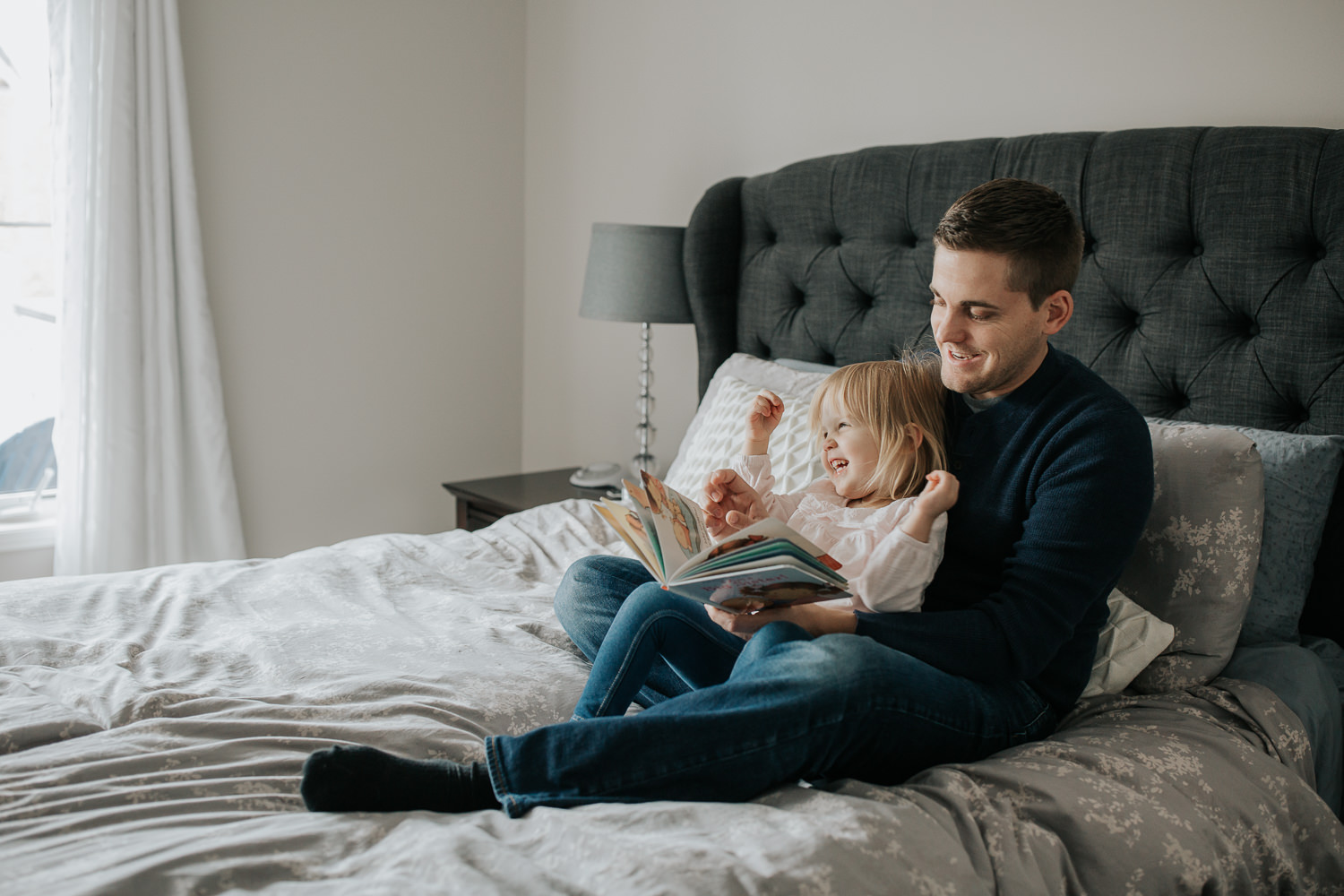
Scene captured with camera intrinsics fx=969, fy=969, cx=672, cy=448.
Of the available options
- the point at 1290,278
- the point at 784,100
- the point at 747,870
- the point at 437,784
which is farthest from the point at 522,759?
the point at 784,100

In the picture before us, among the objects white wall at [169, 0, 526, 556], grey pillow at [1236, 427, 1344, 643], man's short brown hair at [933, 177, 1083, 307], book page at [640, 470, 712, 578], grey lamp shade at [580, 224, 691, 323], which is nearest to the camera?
A: book page at [640, 470, 712, 578]

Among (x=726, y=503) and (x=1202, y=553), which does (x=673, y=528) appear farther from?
(x=1202, y=553)

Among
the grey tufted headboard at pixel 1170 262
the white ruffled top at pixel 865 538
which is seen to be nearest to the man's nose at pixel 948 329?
the white ruffled top at pixel 865 538

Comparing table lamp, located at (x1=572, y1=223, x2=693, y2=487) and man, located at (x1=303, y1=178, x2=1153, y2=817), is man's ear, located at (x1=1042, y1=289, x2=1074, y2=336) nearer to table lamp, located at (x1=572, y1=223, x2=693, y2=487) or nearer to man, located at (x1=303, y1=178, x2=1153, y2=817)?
man, located at (x1=303, y1=178, x2=1153, y2=817)

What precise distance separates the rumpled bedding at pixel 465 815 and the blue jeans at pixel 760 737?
0.11ft

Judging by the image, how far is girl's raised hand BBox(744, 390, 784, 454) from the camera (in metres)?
1.46

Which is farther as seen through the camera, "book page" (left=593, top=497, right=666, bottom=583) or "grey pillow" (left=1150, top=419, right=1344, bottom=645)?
"grey pillow" (left=1150, top=419, right=1344, bottom=645)

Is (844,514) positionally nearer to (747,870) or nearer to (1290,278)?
(747,870)

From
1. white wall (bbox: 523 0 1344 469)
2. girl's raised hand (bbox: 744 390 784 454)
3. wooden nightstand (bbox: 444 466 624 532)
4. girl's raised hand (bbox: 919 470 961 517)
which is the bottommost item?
wooden nightstand (bbox: 444 466 624 532)

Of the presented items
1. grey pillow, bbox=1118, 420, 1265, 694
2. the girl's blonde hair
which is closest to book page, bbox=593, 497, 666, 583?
the girl's blonde hair

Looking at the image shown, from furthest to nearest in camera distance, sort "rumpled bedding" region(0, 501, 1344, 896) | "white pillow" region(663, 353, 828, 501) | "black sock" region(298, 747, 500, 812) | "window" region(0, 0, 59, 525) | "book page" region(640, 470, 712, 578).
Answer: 1. "window" region(0, 0, 59, 525)
2. "white pillow" region(663, 353, 828, 501)
3. "book page" region(640, 470, 712, 578)
4. "black sock" region(298, 747, 500, 812)
5. "rumpled bedding" region(0, 501, 1344, 896)

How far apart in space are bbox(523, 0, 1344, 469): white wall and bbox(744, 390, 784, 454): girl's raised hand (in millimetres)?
982

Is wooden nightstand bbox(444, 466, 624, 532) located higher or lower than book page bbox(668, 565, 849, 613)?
lower

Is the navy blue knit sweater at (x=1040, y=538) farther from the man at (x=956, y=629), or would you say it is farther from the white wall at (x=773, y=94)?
the white wall at (x=773, y=94)
